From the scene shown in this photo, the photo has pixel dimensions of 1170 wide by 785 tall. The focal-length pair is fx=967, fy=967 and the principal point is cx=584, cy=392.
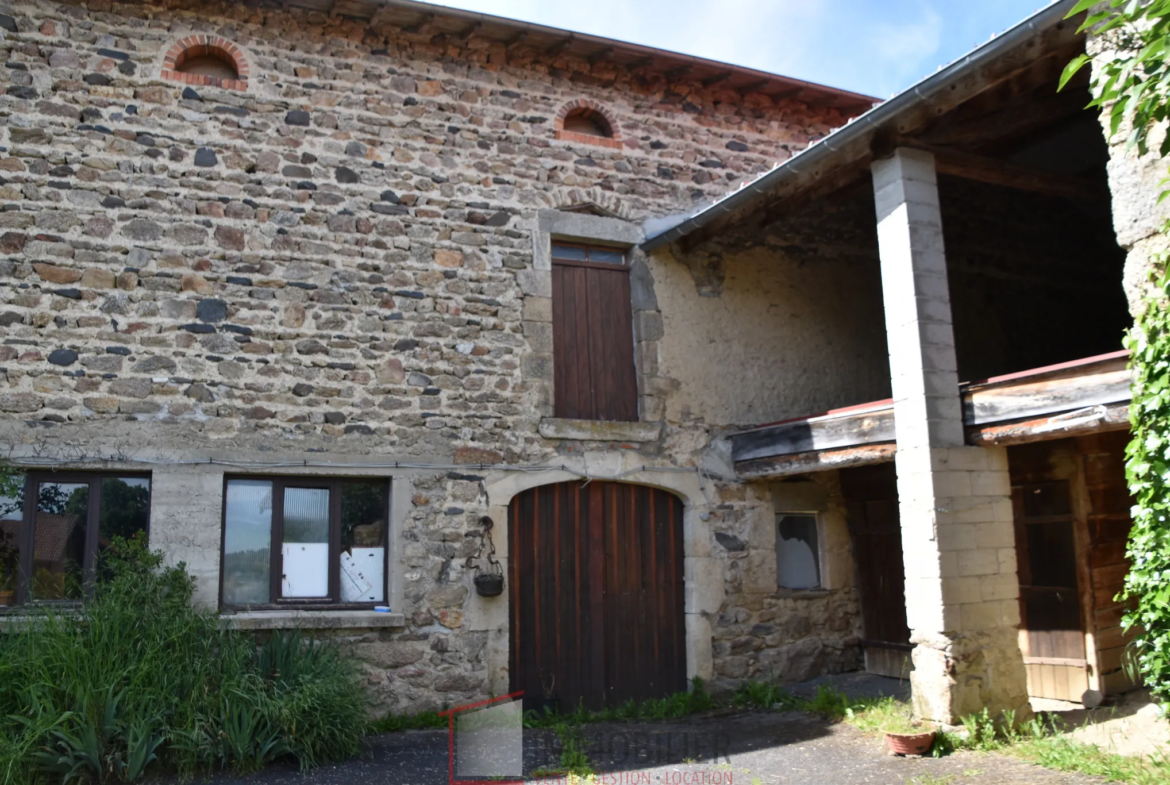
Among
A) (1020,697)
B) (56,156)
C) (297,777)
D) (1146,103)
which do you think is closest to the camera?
(1146,103)

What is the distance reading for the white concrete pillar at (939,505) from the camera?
5867 millimetres

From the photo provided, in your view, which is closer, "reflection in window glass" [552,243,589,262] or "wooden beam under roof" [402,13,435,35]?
"wooden beam under roof" [402,13,435,35]

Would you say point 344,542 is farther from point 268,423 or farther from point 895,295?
point 895,295

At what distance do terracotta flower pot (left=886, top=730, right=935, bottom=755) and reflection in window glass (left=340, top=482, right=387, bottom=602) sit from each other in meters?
3.57

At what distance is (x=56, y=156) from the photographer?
6.60m

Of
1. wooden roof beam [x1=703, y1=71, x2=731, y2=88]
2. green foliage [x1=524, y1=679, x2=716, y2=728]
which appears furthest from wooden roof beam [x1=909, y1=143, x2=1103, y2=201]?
green foliage [x1=524, y1=679, x2=716, y2=728]

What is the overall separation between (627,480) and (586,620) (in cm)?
113

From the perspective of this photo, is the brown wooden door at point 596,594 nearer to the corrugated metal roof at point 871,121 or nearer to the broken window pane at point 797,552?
the broken window pane at point 797,552

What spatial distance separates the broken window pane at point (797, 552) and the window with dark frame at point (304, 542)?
3383 mm

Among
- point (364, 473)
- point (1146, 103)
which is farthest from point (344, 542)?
point (1146, 103)

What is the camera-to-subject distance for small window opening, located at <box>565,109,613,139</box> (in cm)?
824

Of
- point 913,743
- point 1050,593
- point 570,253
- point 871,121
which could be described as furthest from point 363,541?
point 1050,593

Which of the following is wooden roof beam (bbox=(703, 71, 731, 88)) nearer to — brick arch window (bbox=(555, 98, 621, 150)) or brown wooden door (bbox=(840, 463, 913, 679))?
brick arch window (bbox=(555, 98, 621, 150))

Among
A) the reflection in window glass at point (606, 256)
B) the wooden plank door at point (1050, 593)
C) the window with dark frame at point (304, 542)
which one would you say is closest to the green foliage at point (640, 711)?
the window with dark frame at point (304, 542)
